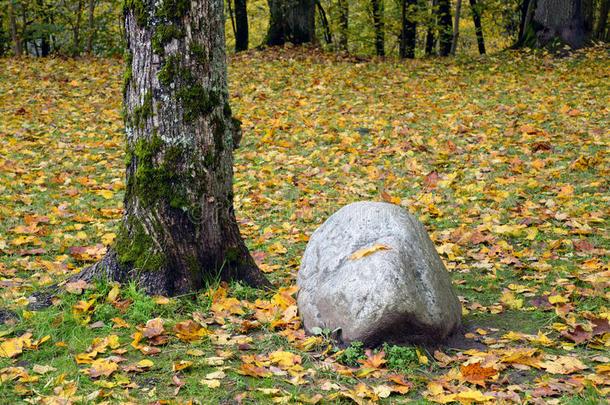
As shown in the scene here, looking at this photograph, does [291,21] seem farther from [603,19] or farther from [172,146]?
[172,146]

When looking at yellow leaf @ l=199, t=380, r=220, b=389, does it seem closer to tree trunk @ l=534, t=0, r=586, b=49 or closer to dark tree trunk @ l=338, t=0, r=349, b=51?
tree trunk @ l=534, t=0, r=586, b=49

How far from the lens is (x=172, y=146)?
3646mm

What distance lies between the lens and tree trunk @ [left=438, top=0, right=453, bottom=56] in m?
17.4

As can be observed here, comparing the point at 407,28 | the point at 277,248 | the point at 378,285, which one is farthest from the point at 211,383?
the point at 407,28

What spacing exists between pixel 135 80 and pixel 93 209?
9.28ft

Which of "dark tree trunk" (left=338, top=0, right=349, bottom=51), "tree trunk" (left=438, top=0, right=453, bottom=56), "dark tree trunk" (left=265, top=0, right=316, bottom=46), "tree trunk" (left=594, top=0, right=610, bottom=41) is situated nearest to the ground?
"dark tree trunk" (left=265, top=0, right=316, bottom=46)

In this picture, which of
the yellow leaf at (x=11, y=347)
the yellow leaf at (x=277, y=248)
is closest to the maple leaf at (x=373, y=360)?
the yellow leaf at (x=11, y=347)

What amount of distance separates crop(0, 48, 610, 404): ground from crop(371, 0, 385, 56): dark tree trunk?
8.14 meters

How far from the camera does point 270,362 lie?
3.06m

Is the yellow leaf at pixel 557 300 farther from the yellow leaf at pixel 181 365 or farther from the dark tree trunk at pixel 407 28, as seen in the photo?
the dark tree trunk at pixel 407 28

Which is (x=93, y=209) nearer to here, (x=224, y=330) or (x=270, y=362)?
(x=224, y=330)

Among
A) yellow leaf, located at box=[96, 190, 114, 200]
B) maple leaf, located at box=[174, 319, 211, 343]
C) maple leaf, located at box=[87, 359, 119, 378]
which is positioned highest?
yellow leaf, located at box=[96, 190, 114, 200]

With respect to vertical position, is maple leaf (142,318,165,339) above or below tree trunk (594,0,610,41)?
below

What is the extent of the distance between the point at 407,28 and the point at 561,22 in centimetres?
526
